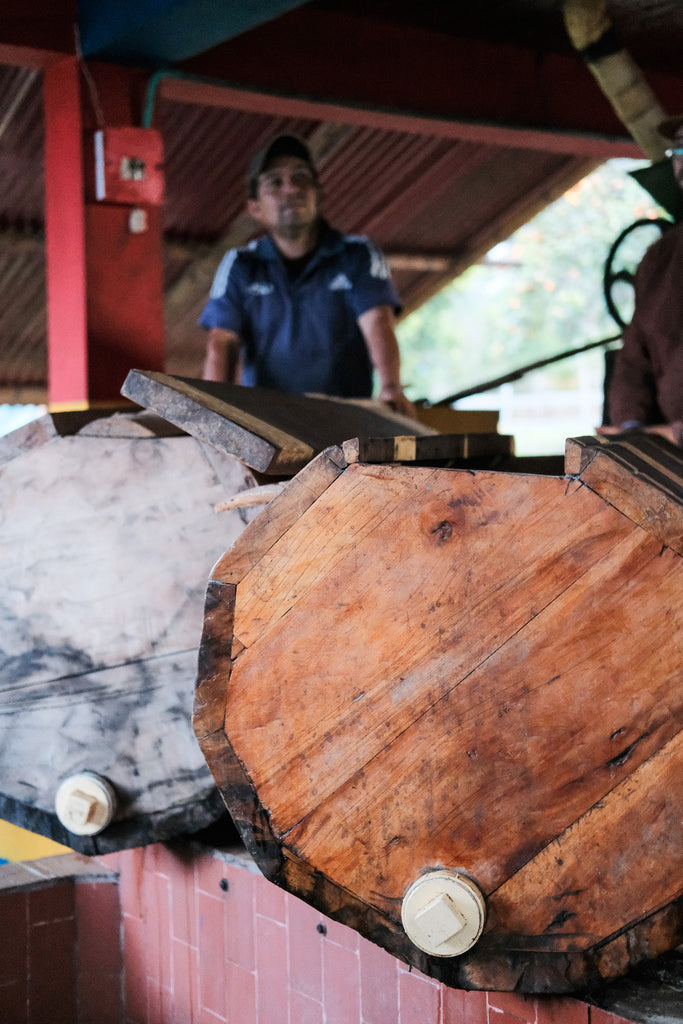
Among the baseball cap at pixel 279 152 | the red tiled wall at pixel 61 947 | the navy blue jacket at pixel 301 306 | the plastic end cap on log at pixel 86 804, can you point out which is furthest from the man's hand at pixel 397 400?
the red tiled wall at pixel 61 947

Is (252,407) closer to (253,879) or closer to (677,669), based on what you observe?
(253,879)

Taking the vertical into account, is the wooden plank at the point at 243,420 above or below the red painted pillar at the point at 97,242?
below

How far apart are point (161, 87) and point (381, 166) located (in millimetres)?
2548

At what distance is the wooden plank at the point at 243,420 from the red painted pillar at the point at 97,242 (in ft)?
6.82

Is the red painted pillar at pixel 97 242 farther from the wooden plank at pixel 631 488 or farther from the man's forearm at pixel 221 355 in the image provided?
the wooden plank at pixel 631 488

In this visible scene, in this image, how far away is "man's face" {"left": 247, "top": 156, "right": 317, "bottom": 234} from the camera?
10.7ft

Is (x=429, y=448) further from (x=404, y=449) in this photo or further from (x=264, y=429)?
(x=264, y=429)

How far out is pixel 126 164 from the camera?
13.5 ft

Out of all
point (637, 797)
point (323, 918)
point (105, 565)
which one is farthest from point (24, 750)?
point (637, 797)

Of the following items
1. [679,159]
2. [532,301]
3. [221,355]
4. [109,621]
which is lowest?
[109,621]

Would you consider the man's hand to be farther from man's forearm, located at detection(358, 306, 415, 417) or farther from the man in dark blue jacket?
the man in dark blue jacket

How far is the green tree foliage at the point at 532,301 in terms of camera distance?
18641 mm

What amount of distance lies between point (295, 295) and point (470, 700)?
7.07ft

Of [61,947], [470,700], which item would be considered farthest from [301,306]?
[470,700]
